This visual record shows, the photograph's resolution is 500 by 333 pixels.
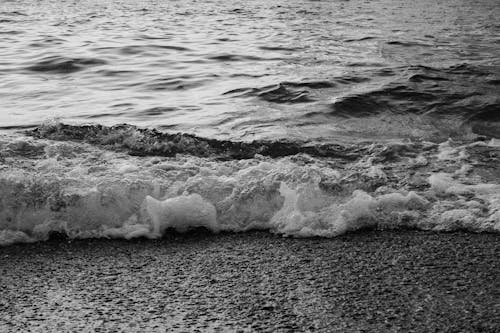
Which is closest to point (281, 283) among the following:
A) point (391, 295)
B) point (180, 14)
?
point (391, 295)

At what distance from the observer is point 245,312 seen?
9.66ft

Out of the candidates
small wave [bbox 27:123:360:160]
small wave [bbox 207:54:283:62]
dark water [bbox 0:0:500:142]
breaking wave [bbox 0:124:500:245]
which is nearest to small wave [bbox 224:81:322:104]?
dark water [bbox 0:0:500:142]

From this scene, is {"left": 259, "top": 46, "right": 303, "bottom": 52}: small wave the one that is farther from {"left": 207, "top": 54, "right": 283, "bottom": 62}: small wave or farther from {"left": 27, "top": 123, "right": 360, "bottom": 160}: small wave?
{"left": 27, "top": 123, "right": 360, "bottom": 160}: small wave

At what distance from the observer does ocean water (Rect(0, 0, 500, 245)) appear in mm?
4008

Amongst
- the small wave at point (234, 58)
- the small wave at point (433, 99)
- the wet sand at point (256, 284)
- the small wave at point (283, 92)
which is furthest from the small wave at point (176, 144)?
the small wave at point (234, 58)

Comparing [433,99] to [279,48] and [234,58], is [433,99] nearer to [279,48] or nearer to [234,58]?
[234,58]

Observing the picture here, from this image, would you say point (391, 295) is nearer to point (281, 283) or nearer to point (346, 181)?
point (281, 283)

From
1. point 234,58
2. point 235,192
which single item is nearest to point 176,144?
point 235,192

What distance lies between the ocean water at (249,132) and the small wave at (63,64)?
0.11ft

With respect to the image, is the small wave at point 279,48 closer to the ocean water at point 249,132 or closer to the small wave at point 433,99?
the ocean water at point 249,132

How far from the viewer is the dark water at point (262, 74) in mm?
6641

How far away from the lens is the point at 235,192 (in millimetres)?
4207

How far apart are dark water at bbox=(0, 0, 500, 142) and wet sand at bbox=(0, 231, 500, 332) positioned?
2.27 metres

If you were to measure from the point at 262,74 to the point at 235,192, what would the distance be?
5457 mm
